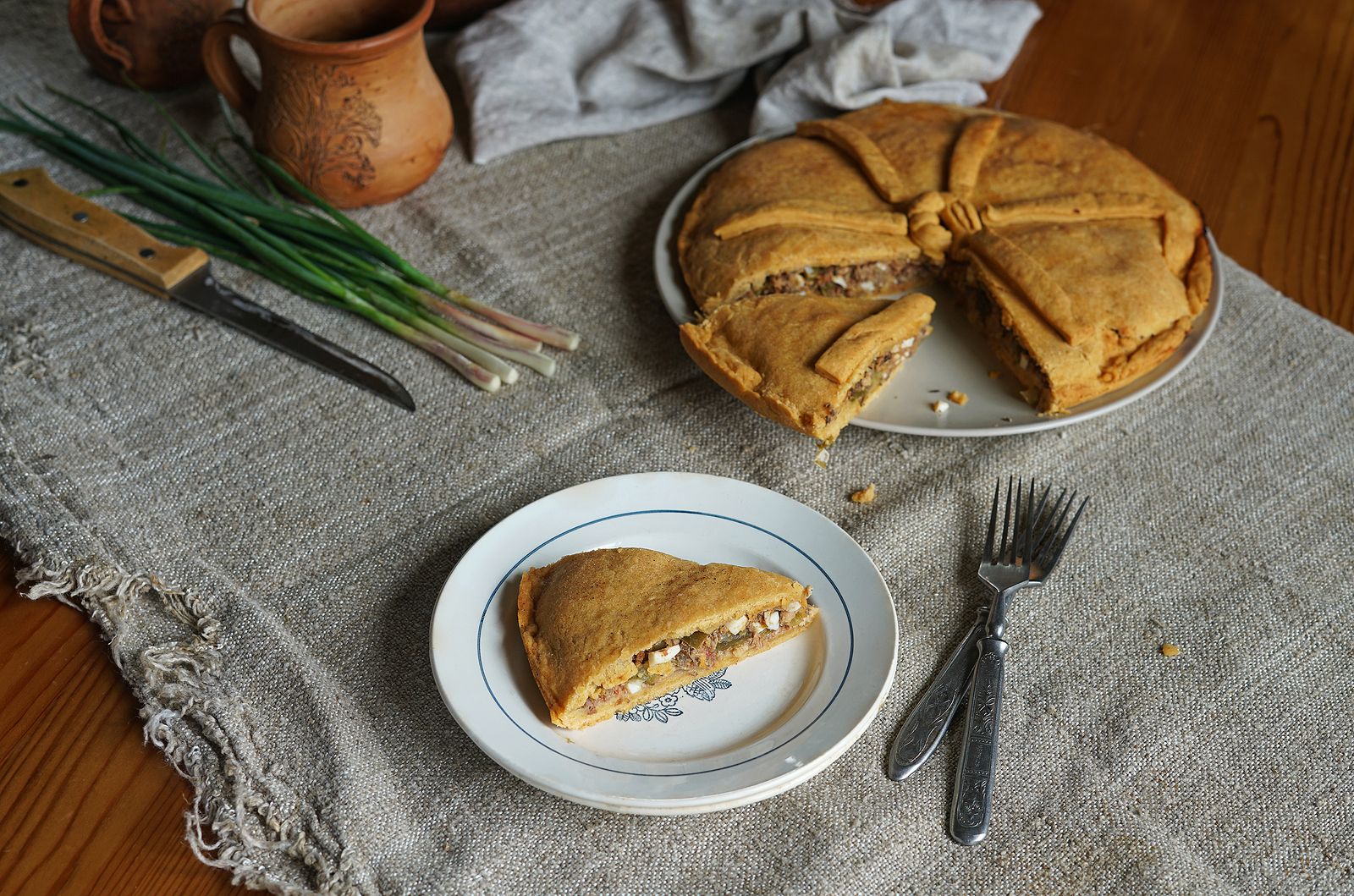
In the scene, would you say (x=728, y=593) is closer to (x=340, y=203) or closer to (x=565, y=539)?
(x=565, y=539)

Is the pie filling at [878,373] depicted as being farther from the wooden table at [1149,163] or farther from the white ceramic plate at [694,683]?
the wooden table at [1149,163]

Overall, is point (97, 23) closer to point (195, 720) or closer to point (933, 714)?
point (195, 720)

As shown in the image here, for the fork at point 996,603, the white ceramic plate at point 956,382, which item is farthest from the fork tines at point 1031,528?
the white ceramic plate at point 956,382

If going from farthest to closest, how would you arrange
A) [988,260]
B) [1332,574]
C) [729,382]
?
[988,260], [729,382], [1332,574]

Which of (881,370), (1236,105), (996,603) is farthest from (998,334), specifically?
(1236,105)

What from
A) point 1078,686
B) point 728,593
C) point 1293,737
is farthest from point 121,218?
point 1293,737

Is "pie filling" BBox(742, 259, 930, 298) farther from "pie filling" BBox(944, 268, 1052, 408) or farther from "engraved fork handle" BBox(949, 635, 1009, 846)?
"engraved fork handle" BBox(949, 635, 1009, 846)
